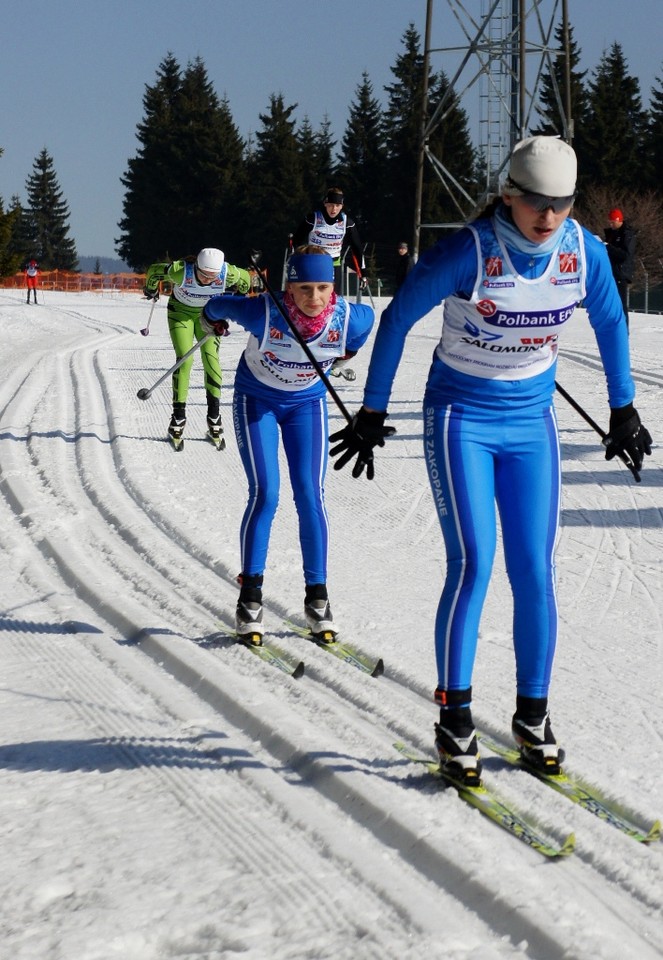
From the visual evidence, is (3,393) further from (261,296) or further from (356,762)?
(356,762)

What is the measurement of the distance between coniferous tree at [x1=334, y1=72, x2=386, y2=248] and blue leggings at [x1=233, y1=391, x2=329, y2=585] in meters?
58.2

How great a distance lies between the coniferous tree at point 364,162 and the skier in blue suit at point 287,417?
5813 cm

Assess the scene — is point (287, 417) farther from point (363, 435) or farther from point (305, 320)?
point (363, 435)

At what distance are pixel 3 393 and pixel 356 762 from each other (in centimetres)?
1203

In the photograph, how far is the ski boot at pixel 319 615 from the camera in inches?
227

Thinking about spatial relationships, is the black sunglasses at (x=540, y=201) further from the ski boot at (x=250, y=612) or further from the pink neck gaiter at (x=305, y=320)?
the ski boot at (x=250, y=612)

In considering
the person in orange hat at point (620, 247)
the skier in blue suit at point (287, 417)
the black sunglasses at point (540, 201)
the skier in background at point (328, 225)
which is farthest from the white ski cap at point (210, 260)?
the black sunglasses at point (540, 201)

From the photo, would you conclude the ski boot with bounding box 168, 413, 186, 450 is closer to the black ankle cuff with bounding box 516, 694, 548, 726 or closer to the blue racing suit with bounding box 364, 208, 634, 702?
the blue racing suit with bounding box 364, 208, 634, 702

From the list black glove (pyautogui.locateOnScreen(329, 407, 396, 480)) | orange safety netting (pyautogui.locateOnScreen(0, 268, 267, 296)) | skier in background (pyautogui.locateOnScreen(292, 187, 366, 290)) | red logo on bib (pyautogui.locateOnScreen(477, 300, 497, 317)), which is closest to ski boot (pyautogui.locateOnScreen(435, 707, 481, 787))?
black glove (pyautogui.locateOnScreen(329, 407, 396, 480))

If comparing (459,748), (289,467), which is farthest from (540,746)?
(289,467)

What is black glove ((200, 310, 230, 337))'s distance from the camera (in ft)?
20.7

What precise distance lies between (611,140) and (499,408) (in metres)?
57.5

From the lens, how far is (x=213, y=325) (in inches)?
255

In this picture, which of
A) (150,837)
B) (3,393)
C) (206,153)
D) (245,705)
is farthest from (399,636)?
(206,153)
